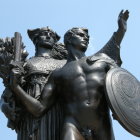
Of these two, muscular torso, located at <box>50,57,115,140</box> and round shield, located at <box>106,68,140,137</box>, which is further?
muscular torso, located at <box>50,57,115,140</box>

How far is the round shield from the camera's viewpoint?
9148 mm

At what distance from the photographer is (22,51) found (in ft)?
34.4

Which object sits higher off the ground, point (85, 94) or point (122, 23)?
point (122, 23)

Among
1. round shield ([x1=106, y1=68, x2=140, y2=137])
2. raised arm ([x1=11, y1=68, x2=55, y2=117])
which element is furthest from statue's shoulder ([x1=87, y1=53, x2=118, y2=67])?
raised arm ([x1=11, y1=68, x2=55, y2=117])

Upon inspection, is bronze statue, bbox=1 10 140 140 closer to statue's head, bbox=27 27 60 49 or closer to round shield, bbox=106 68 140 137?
round shield, bbox=106 68 140 137

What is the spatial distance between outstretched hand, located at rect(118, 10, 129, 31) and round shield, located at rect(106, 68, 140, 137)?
0.89 meters

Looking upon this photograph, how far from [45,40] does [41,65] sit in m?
0.71

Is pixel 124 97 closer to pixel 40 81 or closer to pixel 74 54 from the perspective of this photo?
pixel 74 54

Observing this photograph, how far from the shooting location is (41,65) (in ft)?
34.6

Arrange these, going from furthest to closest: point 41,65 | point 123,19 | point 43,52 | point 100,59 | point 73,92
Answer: point 43,52, point 41,65, point 123,19, point 100,59, point 73,92

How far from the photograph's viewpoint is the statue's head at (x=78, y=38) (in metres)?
10.3

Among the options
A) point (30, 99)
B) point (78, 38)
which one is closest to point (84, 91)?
point (30, 99)

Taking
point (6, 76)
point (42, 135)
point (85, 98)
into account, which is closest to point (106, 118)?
point (85, 98)

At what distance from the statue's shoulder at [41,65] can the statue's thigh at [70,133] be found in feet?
4.87
